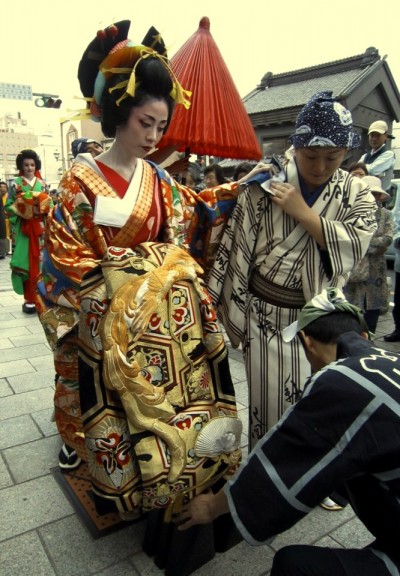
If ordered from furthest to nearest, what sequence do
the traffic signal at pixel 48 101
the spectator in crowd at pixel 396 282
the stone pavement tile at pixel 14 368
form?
the traffic signal at pixel 48 101
the spectator in crowd at pixel 396 282
the stone pavement tile at pixel 14 368

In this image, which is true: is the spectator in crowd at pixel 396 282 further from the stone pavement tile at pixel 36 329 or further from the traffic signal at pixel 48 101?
the traffic signal at pixel 48 101

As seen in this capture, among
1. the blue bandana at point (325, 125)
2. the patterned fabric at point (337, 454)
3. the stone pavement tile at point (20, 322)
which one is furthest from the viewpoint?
the stone pavement tile at point (20, 322)

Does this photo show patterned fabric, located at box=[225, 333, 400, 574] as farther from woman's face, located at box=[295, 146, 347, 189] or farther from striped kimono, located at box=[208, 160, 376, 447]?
woman's face, located at box=[295, 146, 347, 189]

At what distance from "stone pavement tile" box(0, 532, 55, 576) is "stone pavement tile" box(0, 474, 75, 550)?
0.05 meters

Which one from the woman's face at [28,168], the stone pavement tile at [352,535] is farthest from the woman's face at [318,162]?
the woman's face at [28,168]

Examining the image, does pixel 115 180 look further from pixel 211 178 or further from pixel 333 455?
pixel 211 178

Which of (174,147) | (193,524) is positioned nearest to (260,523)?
(193,524)

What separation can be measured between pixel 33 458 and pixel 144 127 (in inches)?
72.1

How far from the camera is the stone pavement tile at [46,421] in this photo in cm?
266

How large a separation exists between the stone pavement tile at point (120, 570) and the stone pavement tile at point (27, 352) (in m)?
2.52

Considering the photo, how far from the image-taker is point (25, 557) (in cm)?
171

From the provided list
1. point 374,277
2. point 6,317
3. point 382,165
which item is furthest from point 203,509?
point 382,165

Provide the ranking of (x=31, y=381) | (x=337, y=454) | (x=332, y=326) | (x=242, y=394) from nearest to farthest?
(x=337, y=454)
(x=332, y=326)
(x=242, y=394)
(x=31, y=381)

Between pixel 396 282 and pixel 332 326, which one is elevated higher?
pixel 332 326
